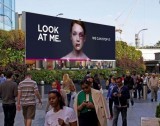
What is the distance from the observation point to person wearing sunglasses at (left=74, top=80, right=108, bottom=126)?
7539 millimetres

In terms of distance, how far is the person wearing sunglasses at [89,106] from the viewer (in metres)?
7.54

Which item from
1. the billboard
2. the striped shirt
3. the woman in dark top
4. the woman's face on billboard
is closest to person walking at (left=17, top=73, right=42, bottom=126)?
the striped shirt

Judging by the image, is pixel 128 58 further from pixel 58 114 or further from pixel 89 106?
pixel 58 114

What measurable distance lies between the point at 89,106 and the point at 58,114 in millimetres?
2499

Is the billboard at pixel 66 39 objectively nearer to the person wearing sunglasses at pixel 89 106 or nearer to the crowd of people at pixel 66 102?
the crowd of people at pixel 66 102

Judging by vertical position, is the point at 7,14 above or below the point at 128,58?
above

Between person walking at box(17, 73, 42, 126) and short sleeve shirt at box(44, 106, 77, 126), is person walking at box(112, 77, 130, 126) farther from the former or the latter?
short sleeve shirt at box(44, 106, 77, 126)

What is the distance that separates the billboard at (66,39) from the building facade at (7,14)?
11851 mm

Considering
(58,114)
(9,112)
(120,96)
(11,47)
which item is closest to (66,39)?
(11,47)

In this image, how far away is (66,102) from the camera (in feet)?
34.3

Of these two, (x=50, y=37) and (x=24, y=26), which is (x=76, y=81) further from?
(x=24, y=26)

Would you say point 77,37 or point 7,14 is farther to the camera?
point 7,14

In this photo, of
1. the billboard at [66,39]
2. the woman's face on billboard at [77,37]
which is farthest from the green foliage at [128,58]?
the woman's face on billboard at [77,37]

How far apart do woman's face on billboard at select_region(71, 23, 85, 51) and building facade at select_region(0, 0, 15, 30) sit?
12.1m
